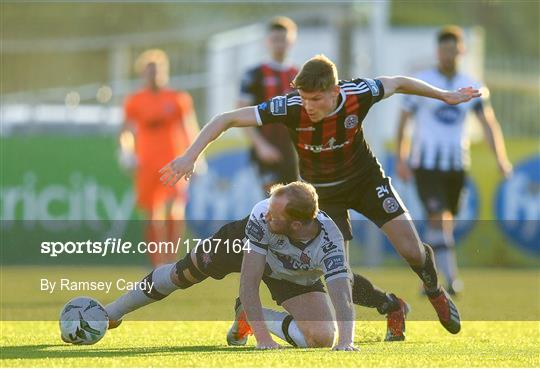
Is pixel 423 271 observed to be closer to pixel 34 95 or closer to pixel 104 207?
pixel 104 207

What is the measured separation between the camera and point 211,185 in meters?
17.0

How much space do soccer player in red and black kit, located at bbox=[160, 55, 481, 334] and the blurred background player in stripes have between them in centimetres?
544

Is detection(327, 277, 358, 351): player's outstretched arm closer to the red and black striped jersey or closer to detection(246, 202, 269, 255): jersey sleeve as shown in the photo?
detection(246, 202, 269, 255): jersey sleeve

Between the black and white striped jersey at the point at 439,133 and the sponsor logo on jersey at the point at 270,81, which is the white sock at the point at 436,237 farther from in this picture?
the sponsor logo on jersey at the point at 270,81

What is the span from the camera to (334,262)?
7.22 m

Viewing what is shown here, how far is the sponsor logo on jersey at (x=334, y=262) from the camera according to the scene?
7203mm

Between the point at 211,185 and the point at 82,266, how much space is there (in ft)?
7.46

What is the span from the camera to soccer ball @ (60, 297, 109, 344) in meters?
7.59

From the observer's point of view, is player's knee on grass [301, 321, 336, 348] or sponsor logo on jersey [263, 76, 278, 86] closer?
player's knee on grass [301, 321, 336, 348]

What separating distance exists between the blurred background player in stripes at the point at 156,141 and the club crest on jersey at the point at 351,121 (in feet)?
18.7

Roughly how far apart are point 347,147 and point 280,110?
22.3 inches

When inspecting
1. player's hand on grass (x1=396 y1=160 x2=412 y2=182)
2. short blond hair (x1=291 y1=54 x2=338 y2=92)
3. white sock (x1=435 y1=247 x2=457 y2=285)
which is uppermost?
short blond hair (x1=291 y1=54 x2=338 y2=92)

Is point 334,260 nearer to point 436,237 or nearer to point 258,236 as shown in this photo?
point 258,236

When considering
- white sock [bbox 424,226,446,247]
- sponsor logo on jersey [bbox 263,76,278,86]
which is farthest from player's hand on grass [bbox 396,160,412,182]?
sponsor logo on jersey [bbox 263,76,278,86]
